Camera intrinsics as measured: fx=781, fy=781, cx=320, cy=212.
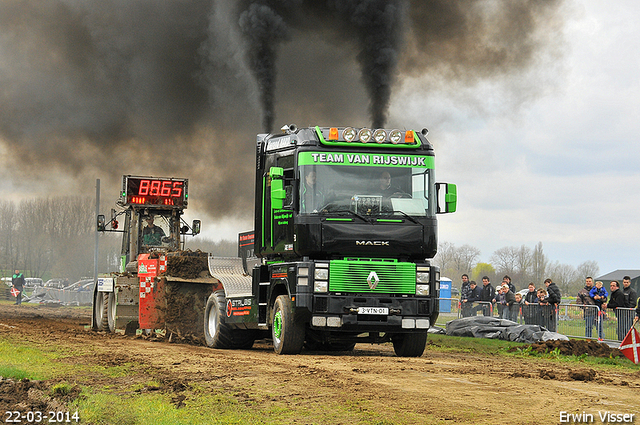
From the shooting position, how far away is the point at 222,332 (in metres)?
16.2

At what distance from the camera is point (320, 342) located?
15.0 meters

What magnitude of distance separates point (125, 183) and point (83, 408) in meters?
15.1

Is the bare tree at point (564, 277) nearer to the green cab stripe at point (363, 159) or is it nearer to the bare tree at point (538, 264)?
the bare tree at point (538, 264)

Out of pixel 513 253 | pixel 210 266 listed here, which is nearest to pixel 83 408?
pixel 210 266

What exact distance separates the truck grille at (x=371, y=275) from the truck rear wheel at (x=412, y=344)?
1.28 m

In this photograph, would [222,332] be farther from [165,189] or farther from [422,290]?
[165,189]

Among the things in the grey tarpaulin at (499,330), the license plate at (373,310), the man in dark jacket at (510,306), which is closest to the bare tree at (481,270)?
the man in dark jacket at (510,306)

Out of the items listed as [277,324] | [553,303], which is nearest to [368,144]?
[277,324]

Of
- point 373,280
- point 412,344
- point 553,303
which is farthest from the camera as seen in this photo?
point 553,303

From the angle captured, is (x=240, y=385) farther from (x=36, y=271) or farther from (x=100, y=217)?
(x=36, y=271)

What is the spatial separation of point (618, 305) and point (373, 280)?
759 cm

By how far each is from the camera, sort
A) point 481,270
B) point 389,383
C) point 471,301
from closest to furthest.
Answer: point 389,383, point 471,301, point 481,270

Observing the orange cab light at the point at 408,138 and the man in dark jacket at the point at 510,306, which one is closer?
the orange cab light at the point at 408,138

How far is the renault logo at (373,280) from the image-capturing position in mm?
13414
